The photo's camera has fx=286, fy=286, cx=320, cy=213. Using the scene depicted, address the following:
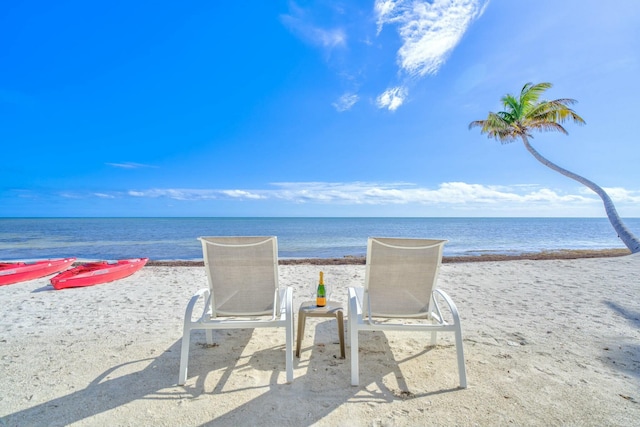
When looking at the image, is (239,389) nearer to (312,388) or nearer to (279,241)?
(312,388)

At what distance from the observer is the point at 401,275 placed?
Answer: 275 cm

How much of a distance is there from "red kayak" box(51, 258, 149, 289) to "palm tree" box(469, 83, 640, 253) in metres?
16.1

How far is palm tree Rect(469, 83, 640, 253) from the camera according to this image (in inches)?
506

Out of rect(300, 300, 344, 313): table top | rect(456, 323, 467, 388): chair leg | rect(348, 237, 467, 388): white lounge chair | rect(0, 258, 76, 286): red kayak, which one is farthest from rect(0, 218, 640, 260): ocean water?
rect(0, 258, 76, 286): red kayak

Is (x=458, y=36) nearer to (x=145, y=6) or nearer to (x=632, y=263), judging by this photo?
(x=632, y=263)

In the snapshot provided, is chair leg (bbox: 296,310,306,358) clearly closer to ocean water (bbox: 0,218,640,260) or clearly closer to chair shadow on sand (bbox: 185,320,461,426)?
chair shadow on sand (bbox: 185,320,461,426)

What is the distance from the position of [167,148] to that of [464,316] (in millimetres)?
28437

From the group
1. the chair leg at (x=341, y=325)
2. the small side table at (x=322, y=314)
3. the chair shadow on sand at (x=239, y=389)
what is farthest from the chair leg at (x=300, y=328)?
the chair leg at (x=341, y=325)

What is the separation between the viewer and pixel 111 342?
129 inches

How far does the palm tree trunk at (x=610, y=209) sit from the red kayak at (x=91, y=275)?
1692 centimetres

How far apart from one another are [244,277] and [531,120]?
644 inches

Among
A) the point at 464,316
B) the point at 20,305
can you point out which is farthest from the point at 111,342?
the point at 464,316

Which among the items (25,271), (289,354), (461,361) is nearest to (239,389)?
(289,354)

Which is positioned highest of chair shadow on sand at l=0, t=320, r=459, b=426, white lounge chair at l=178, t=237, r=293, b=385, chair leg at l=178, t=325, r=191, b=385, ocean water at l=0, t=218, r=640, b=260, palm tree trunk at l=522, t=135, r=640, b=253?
palm tree trunk at l=522, t=135, r=640, b=253
